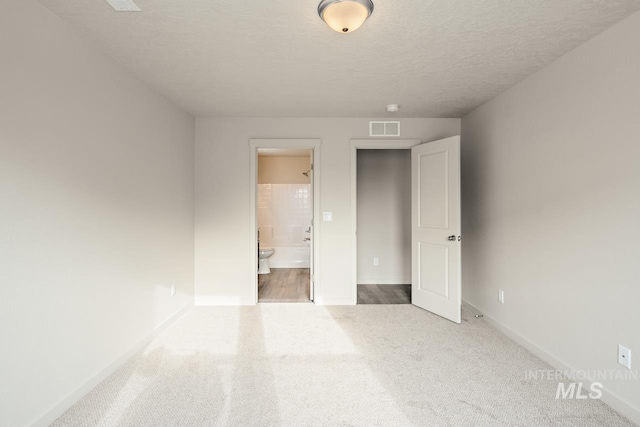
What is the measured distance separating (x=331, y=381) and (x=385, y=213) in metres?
3.25

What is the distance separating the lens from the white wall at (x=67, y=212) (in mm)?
1622

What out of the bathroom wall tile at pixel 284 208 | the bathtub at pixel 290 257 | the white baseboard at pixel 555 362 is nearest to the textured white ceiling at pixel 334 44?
the white baseboard at pixel 555 362

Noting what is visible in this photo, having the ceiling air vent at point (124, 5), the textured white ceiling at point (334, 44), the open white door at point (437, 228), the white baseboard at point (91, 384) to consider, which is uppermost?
the textured white ceiling at point (334, 44)

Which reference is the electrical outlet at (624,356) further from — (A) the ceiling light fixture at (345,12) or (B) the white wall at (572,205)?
(A) the ceiling light fixture at (345,12)

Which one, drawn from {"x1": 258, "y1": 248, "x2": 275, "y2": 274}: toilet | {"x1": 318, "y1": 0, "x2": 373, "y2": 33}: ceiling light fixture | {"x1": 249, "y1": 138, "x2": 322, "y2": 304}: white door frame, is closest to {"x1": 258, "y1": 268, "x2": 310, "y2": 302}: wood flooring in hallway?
{"x1": 258, "y1": 248, "x2": 275, "y2": 274}: toilet

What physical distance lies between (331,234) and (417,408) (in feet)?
7.71

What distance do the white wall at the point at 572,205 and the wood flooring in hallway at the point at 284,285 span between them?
2441mm

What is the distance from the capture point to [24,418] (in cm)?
167

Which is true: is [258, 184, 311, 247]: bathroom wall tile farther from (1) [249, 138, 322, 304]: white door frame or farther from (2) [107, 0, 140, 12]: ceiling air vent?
(2) [107, 0, 140, 12]: ceiling air vent

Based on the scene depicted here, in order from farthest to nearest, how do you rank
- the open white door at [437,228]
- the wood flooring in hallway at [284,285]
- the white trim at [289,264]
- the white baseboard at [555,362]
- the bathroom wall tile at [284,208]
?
the bathroom wall tile at [284,208], the white trim at [289,264], the wood flooring in hallway at [284,285], the open white door at [437,228], the white baseboard at [555,362]

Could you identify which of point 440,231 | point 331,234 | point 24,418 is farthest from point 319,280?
point 24,418

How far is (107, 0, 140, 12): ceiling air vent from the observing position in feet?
5.68

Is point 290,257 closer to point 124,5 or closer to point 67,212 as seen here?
point 67,212

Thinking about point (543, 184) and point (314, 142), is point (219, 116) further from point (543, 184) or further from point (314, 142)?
point (543, 184)
